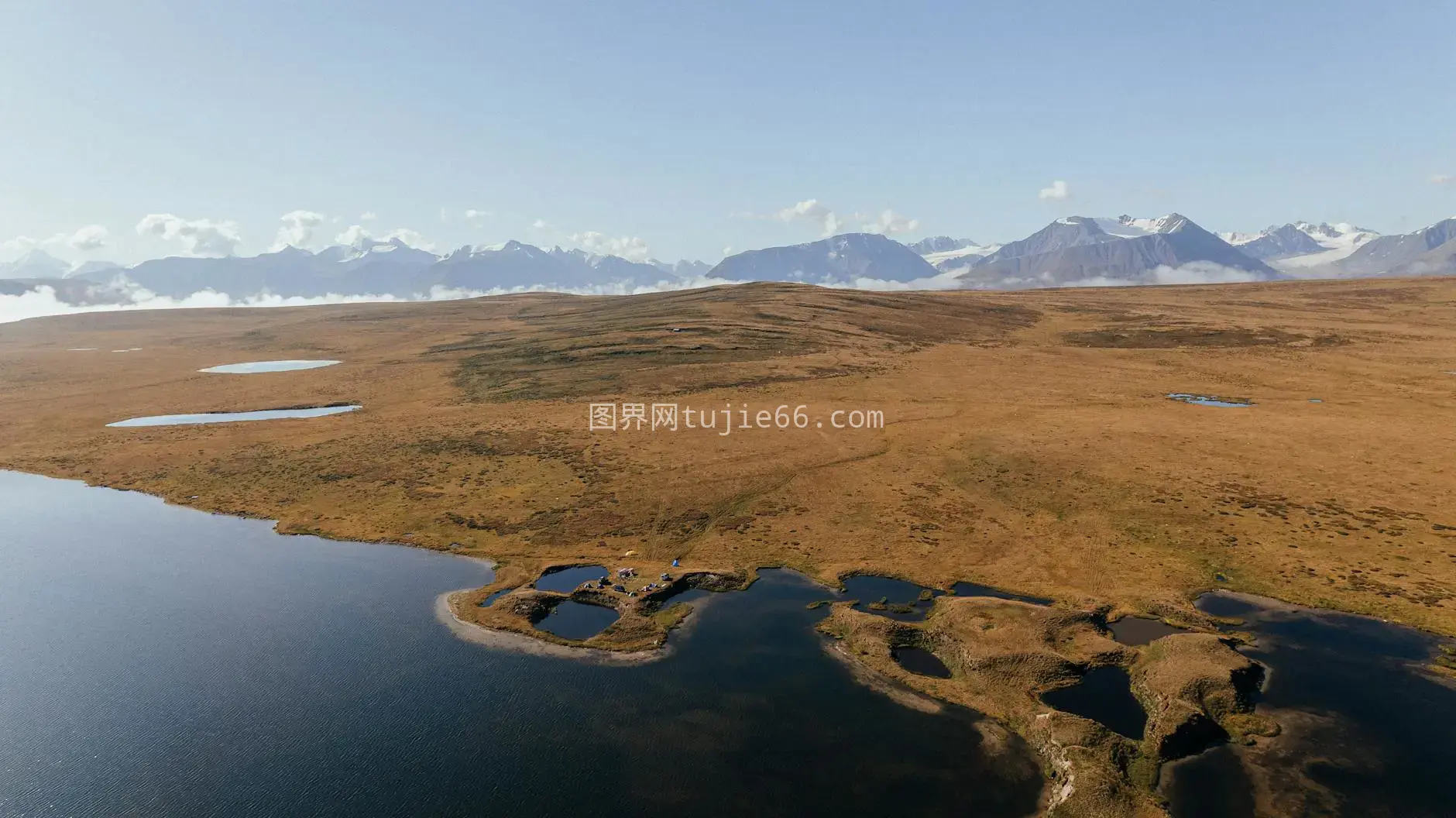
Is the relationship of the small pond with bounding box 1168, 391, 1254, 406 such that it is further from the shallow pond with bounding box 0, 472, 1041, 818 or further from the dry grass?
the shallow pond with bounding box 0, 472, 1041, 818

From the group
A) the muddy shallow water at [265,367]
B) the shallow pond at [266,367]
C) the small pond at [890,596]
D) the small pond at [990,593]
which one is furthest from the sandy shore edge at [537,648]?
the shallow pond at [266,367]

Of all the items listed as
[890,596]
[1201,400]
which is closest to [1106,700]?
[890,596]

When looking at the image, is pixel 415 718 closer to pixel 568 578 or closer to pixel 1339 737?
pixel 568 578

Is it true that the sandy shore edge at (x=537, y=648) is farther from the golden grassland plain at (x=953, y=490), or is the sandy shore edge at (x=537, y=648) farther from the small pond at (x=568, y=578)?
the small pond at (x=568, y=578)

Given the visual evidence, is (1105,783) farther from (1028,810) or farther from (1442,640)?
(1442,640)

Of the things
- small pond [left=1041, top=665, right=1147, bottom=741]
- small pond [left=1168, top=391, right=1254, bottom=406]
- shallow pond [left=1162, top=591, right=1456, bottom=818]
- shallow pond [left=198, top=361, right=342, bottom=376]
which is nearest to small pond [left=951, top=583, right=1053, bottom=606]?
small pond [left=1041, top=665, right=1147, bottom=741]

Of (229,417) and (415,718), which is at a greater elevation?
(229,417)

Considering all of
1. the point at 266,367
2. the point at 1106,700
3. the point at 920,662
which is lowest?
the point at 920,662
